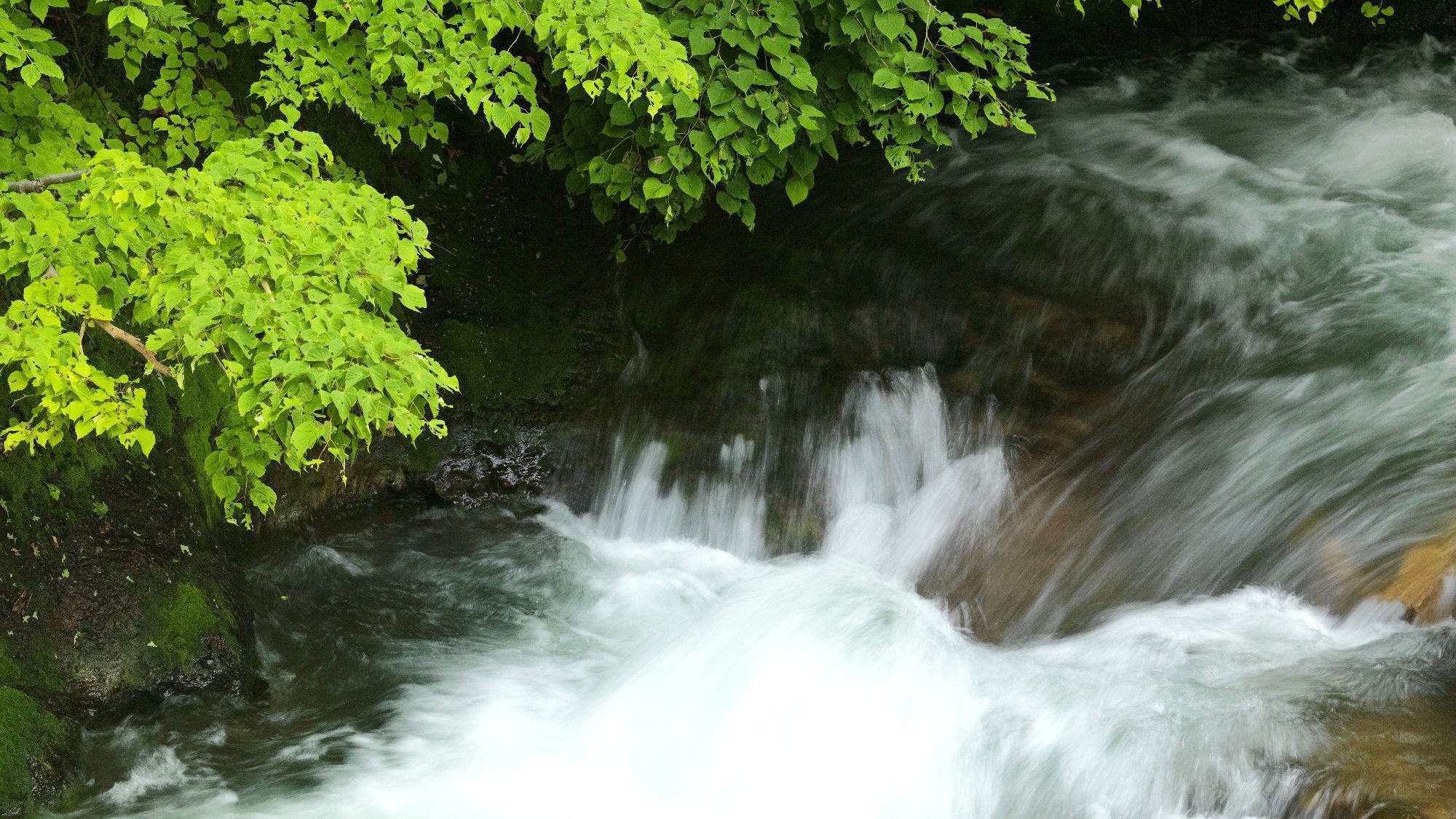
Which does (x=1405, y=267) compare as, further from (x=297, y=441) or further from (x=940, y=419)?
(x=297, y=441)

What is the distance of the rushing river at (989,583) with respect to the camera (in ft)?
12.8

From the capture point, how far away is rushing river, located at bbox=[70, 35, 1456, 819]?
3.91 meters

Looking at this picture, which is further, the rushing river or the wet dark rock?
the wet dark rock

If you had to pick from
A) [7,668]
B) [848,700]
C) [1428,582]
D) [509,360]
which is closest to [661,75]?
[848,700]

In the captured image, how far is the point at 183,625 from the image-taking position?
4.26 metres

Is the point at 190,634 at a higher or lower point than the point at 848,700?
higher

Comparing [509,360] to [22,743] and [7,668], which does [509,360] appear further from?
[22,743]

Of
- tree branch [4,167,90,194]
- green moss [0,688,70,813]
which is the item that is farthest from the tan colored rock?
green moss [0,688,70,813]

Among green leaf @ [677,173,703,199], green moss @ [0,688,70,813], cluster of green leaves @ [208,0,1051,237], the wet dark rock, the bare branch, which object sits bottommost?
green moss @ [0,688,70,813]

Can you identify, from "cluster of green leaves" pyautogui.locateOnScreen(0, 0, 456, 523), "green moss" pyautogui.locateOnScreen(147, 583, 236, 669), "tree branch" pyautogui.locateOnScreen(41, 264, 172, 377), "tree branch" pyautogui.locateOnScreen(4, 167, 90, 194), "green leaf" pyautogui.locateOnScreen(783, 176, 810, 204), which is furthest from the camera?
"green leaf" pyautogui.locateOnScreen(783, 176, 810, 204)

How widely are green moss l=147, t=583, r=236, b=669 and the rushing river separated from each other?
7.2 inches

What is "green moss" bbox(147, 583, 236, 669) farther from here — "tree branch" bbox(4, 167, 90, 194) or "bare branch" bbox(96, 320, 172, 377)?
"tree branch" bbox(4, 167, 90, 194)

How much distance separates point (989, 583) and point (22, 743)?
3417mm

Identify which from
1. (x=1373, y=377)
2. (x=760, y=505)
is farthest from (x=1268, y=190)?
(x=760, y=505)
